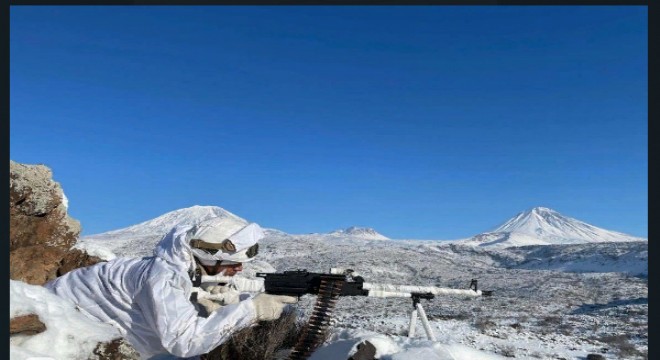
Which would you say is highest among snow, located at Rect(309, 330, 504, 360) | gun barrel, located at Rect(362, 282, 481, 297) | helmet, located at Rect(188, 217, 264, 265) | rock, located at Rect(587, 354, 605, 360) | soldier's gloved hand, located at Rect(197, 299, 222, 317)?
helmet, located at Rect(188, 217, 264, 265)

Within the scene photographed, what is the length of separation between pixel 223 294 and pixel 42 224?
557 cm

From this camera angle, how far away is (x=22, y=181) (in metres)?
8.22

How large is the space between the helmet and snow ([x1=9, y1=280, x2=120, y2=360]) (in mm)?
799

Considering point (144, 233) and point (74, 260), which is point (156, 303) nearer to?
point (74, 260)

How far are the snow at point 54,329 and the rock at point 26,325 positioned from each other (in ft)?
0.08

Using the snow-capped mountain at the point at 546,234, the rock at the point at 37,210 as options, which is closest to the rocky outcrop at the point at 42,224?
the rock at the point at 37,210

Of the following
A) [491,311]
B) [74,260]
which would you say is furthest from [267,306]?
[491,311]

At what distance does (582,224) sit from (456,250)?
98.7 metres

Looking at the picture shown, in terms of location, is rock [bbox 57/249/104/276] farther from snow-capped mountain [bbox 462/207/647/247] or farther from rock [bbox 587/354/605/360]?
snow-capped mountain [bbox 462/207/647/247]

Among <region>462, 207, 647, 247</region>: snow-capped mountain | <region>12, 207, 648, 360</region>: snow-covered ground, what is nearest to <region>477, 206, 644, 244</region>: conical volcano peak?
<region>462, 207, 647, 247</region>: snow-capped mountain

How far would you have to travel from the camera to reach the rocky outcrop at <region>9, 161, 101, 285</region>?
7.50 metres

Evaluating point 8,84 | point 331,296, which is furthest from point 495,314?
point 8,84

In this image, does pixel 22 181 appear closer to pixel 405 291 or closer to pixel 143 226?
pixel 405 291

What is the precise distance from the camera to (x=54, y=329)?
3102mm
